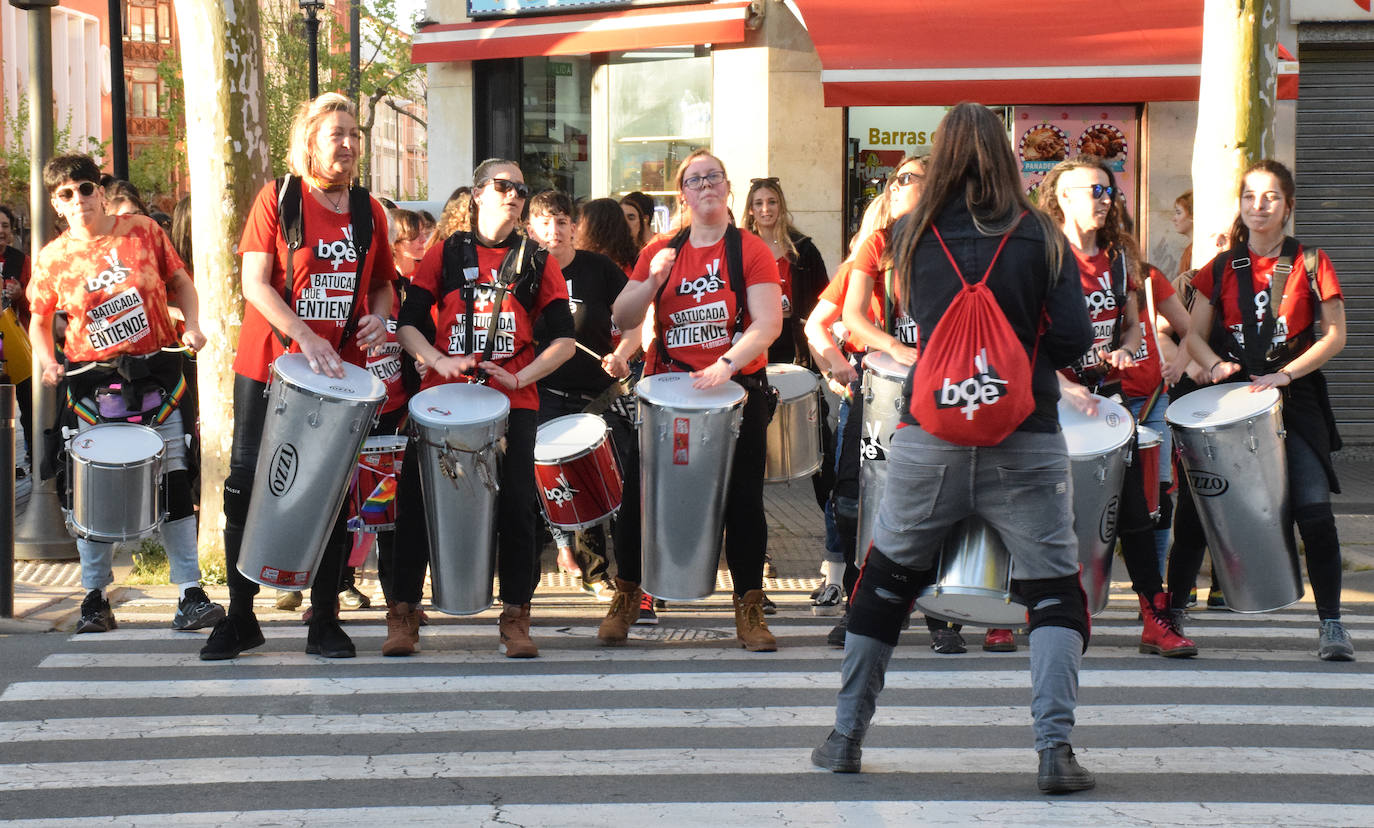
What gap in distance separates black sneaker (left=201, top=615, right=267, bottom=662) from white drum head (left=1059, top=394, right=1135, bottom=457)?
3214 mm

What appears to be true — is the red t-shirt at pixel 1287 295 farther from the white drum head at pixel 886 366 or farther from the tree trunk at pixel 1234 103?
the tree trunk at pixel 1234 103

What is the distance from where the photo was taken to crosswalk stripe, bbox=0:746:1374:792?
4840 mm

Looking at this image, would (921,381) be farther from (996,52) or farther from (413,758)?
(996,52)

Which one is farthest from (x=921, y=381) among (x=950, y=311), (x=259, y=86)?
(x=259, y=86)

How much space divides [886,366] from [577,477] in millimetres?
1565

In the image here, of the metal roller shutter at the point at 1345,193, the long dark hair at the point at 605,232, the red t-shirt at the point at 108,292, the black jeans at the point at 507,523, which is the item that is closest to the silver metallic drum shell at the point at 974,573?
the black jeans at the point at 507,523

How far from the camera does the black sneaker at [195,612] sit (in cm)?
702

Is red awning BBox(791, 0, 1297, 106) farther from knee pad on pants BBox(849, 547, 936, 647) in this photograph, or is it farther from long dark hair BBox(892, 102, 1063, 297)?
knee pad on pants BBox(849, 547, 936, 647)

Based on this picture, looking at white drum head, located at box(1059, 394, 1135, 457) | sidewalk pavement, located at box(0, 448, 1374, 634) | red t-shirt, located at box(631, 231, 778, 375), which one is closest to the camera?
white drum head, located at box(1059, 394, 1135, 457)

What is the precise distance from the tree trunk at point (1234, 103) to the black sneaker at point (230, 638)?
5378 mm

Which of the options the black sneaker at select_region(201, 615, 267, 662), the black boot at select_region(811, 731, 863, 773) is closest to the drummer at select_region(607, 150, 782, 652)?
the black sneaker at select_region(201, 615, 267, 662)

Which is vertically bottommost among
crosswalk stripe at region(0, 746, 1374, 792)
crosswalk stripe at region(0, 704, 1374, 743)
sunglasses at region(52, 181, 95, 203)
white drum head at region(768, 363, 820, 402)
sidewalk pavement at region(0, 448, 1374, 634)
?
sidewalk pavement at region(0, 448, 1374, 634)

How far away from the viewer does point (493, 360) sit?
21.2 ft

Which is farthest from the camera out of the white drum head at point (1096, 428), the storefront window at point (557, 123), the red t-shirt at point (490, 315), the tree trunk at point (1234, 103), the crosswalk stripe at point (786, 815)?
the storefront window at point (557, 123)
